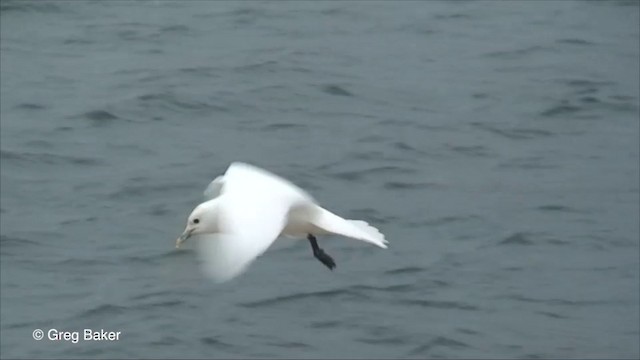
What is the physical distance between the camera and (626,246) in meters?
10.9

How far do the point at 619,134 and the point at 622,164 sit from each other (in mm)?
457

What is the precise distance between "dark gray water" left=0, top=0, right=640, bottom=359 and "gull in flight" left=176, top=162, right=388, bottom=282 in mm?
2288

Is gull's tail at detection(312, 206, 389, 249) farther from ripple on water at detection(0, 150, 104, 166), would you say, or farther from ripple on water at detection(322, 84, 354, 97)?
ripple on water at detection(322, 84, 354, 97)

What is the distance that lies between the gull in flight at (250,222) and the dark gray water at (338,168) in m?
2.29

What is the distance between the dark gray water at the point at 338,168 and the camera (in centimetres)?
992

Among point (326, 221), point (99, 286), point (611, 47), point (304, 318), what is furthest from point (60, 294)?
point (611, 47)

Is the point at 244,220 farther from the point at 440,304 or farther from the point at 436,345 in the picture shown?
the point at 440,304

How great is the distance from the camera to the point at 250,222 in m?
6.68

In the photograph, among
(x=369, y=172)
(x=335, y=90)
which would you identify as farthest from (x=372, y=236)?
(x=335, y=90)

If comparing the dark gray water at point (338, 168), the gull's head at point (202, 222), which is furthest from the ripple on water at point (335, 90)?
the gull's head at point (202, 222)

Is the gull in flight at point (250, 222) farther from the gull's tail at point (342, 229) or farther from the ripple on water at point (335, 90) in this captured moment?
the ripple on water at point (335, 90)

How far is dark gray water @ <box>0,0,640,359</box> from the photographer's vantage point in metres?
9.92

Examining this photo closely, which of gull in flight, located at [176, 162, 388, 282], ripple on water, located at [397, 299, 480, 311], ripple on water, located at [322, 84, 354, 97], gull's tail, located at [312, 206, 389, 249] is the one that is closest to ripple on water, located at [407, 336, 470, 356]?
ripple on water, located at [397, 299, 480, 311]

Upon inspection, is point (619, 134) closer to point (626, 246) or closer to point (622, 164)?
point (622, 164)
